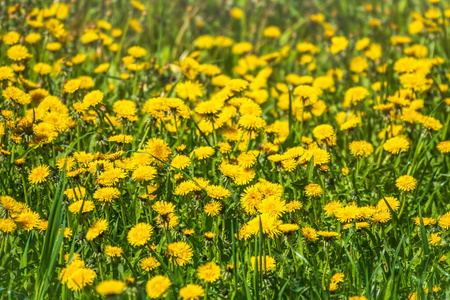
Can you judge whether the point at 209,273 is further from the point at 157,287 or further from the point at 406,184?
the point at 406,184

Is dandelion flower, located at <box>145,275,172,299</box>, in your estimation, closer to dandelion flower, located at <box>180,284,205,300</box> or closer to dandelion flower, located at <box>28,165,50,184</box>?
dandelion flower, located at <box>180,284,205,300</box>

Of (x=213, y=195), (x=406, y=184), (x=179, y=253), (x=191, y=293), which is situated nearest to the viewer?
(x=191, y=293)

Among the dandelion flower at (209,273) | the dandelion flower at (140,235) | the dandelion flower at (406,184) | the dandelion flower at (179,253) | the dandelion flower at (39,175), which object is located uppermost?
the dandelion flower at (39,175)

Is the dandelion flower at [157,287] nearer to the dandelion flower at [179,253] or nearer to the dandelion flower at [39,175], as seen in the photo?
the dandelion flower at [179,253]

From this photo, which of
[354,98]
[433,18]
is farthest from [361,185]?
[433,18]

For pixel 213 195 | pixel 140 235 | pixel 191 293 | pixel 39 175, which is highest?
pixel 39 175

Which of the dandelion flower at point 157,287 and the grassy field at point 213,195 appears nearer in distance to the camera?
the dandelion flower at point 157,287

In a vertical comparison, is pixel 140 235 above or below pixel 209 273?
above

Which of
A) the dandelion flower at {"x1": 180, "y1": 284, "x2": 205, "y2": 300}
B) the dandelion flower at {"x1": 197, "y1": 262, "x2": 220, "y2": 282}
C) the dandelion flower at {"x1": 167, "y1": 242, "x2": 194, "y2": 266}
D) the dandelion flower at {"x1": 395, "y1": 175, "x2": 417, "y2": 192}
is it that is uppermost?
the dandelion flower at {"x1": 395, "y1": 175, "x2": 417, "y2": 192}

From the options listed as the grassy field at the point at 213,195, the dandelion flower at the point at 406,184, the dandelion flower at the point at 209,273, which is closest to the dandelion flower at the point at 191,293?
the grassy field at the point at 213,195

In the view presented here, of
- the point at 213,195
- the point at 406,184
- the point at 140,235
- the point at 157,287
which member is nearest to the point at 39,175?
the point at 140,235

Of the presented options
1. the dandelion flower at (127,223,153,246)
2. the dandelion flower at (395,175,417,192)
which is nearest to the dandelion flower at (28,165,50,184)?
the dandelion flower at (127,223,153,246)

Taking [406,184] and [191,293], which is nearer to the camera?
[191,293]

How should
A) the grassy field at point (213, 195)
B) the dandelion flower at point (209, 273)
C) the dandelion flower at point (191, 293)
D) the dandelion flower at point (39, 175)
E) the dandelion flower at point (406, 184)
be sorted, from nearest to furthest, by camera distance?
1. the dandelion flower at point (191, 293)
2. the dandelion flower at point (209, 273)
3. the grassy field at point (213, 195)
4. the dandelion flower at point (39, 175)
5. the dandelion flower at point (406, 184)
